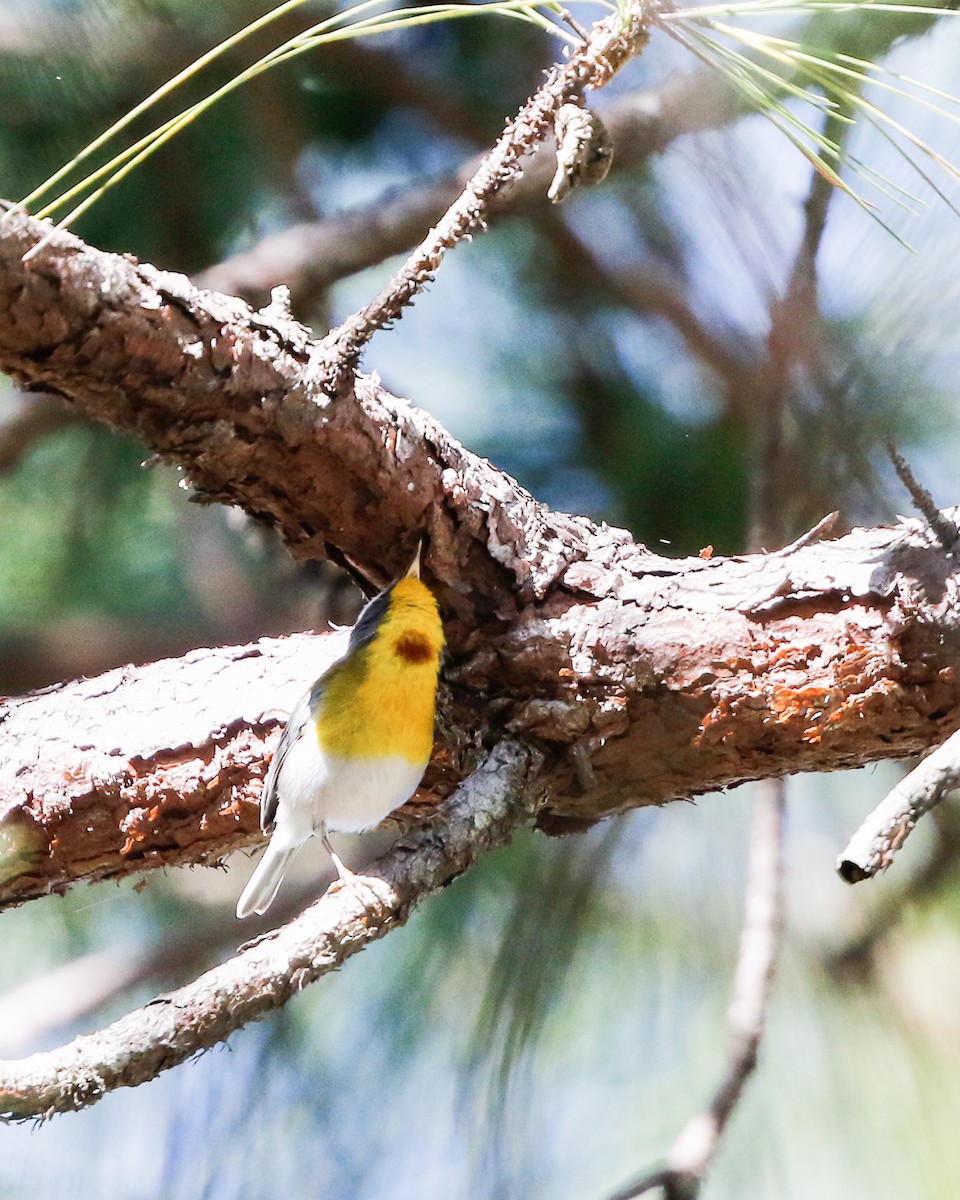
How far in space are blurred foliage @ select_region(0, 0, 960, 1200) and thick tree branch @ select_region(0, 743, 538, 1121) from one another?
396 mm

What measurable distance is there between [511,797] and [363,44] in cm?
80

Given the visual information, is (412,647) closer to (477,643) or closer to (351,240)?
(477,643)

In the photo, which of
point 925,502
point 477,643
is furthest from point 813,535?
point 477,643

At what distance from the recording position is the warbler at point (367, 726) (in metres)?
0.94

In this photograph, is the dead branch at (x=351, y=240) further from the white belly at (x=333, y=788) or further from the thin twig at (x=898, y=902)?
the thin twig at (x=898, y=902)

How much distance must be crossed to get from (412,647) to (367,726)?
82 mm

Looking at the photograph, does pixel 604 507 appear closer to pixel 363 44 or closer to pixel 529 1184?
pixel 363 44

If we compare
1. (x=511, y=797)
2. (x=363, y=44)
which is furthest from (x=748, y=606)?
(x=363, y=44)

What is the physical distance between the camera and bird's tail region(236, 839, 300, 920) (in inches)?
42.1

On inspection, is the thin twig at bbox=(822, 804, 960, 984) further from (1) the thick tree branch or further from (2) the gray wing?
(2) the gray wing

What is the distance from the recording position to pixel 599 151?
61 centimetres

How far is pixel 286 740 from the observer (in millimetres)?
979

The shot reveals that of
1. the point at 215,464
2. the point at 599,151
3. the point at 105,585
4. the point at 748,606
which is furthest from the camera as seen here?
the point at 105,585

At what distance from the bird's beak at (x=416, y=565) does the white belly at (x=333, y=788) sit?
0.16 metres
